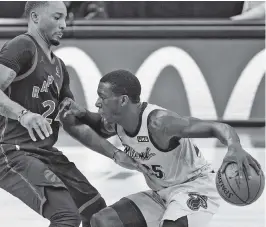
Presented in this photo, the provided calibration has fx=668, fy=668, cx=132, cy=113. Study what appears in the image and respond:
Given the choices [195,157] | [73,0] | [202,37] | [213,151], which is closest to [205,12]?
[202,37]

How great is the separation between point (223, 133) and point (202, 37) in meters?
6.47

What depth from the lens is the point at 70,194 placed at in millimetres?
3959

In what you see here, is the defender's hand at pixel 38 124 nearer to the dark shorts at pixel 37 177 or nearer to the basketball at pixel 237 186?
the dark shorts at pixel 37 177

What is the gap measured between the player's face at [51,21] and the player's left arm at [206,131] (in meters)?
0.80

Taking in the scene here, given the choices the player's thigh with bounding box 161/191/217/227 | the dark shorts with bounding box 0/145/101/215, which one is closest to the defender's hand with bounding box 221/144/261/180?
the player's thigh with bounding box 161/191/217/227

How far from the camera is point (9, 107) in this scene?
3531 mm

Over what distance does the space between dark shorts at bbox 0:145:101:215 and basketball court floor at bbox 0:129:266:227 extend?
100 cm

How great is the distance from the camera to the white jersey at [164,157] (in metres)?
3.77

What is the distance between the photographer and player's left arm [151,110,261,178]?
3205 millimetres

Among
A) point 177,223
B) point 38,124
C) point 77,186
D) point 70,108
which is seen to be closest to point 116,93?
point 70,108

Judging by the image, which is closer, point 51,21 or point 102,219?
point 102,219

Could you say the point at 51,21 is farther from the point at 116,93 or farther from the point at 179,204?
the point at 179,204

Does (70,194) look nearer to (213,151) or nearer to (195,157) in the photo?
(195,157)

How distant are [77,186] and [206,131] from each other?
0.98 m
